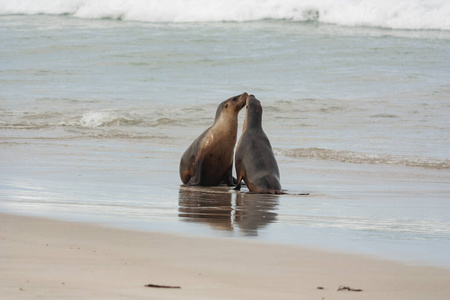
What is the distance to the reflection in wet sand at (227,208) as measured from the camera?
15.8 feet

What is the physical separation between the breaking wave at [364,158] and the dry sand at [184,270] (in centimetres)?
548

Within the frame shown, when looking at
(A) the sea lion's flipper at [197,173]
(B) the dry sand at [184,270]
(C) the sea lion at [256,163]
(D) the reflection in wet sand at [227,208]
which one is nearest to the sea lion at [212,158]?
(A) the sea lion's flipper at [197,173]

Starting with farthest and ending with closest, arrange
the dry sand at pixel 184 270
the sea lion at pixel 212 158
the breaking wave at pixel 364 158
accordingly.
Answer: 1. the breaking wave at pixel 364 158
2. the sea lion at pixel 212 158
3. the dry sand at pixel 184 270

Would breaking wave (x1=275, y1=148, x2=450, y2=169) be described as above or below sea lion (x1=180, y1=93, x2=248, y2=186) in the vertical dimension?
below

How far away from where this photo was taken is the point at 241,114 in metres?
15.6

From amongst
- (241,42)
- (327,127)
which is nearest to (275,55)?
(241,42)

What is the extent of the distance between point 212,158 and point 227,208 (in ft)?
6.47

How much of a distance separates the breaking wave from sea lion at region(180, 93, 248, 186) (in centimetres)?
225

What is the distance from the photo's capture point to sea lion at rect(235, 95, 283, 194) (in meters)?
6.80

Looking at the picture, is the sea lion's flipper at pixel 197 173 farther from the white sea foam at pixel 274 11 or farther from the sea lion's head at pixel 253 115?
the white sea foam at pixel 274 11

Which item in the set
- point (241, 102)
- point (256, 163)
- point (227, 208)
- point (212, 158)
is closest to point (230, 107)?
point (241, 102)

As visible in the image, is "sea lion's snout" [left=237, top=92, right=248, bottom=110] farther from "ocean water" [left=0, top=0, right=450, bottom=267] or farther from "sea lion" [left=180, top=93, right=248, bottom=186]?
"ocean water" [left=0, top=0, right=450, bottom=267]

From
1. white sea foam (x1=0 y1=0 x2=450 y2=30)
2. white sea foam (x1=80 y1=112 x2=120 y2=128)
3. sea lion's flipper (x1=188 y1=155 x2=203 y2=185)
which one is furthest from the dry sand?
white sea foam (x1=0 y1=0 x2=450 y2=30)

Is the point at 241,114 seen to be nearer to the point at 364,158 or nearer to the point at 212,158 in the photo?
the point at 364,158
